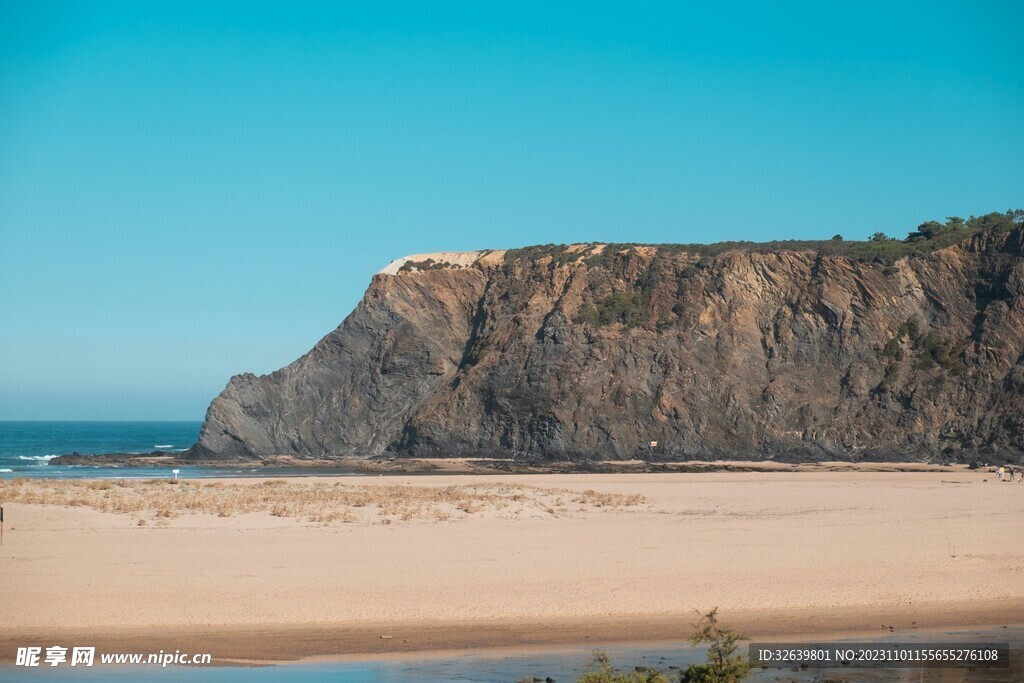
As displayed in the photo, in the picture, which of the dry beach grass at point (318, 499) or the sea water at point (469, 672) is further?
the dry beach grass at point (318, 499)

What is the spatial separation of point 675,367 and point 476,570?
49.1m

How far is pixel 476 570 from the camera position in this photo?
19406mm

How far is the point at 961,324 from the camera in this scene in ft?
220

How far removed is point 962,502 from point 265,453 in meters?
47.2

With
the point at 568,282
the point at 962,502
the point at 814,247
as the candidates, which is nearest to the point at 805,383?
the point at 814,247

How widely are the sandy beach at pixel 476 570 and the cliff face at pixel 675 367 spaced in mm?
31804

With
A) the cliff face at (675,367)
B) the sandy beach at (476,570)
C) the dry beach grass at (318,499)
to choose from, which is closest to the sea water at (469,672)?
the sandy beach at (476,570)

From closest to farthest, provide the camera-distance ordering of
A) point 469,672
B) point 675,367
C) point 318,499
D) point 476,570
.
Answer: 1. point 469,672
2. point 476,570
3. point 318,499
4. point 675,367

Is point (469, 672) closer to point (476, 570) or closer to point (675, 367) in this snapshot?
point (476, 570)

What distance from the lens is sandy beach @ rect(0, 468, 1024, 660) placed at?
15.3 meters

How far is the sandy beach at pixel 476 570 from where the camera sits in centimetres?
1532

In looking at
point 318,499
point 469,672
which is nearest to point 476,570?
point 469,672

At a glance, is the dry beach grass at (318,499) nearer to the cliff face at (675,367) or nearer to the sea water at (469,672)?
the sea water at (469,672)

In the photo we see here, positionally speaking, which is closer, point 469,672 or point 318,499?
Result: point 469,672
